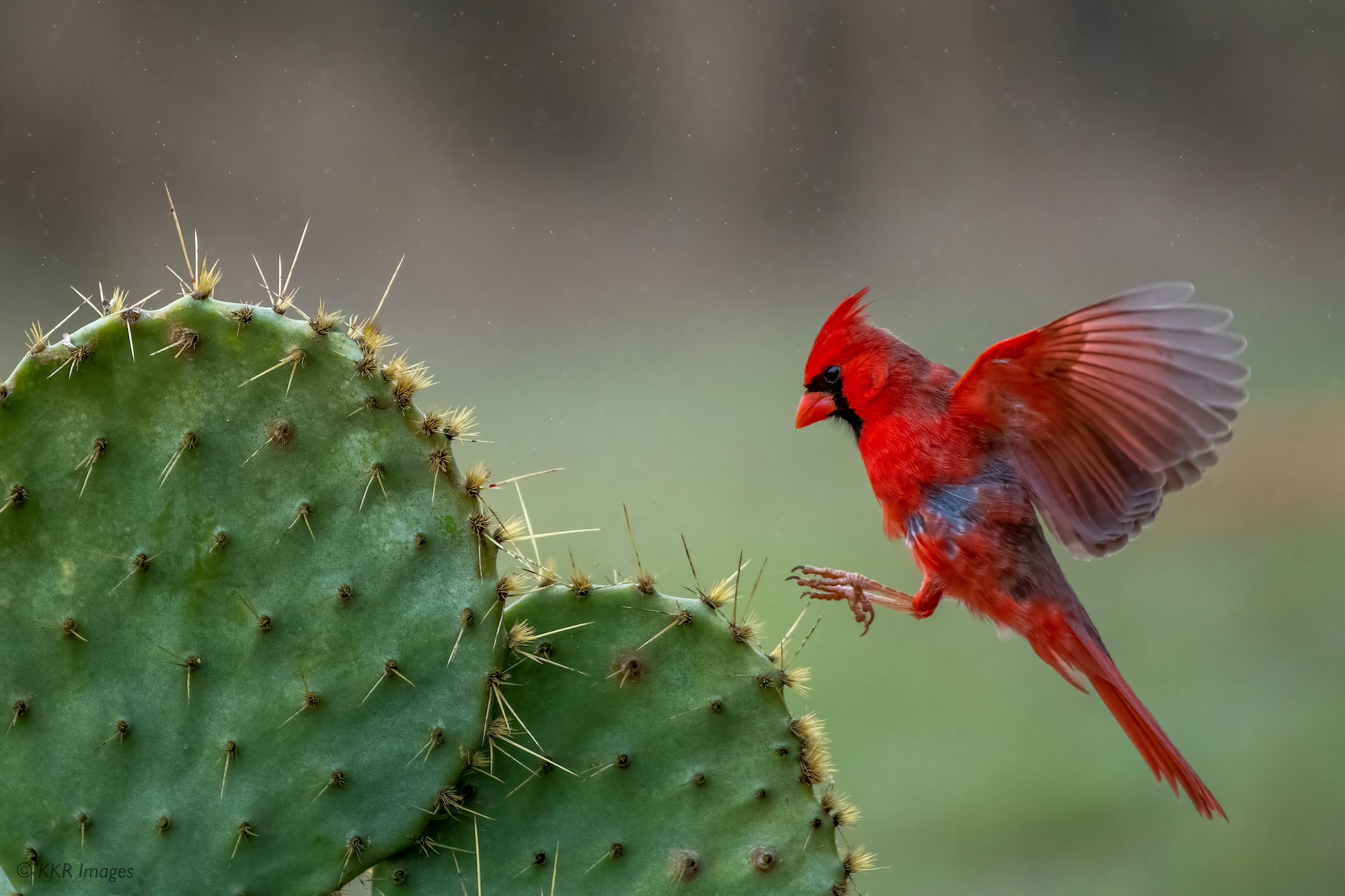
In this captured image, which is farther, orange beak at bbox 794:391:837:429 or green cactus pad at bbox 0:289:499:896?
orange beak at bbox 794:391:837:429

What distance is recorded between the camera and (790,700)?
2.50 meters

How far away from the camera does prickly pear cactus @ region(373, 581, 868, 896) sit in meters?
0.79

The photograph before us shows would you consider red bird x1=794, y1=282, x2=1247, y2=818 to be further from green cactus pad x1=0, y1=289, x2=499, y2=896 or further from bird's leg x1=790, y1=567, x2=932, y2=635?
green cactus pad x1=0, y1=289, x2=499, y2=896

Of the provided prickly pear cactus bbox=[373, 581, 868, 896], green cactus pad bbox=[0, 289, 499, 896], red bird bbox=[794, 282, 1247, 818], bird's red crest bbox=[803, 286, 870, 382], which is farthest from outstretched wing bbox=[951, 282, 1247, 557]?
green cactus pad bbox=[0, 289, 499, 896]

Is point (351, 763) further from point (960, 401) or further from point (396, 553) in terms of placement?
point (960, 401)

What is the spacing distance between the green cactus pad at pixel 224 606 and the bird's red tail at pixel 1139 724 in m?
0.58

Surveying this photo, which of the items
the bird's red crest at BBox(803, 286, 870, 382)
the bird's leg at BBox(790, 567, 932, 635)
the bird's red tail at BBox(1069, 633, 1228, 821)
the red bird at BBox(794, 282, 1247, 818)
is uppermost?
the bird's red crest at BBox(803, 286, 870, 382)

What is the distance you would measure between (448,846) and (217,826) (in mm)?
160

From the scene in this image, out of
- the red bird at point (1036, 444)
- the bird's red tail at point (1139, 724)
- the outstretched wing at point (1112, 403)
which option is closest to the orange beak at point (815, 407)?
the red bird at point (1036, 444)

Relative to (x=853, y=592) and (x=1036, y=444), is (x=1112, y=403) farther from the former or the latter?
(x=853, y=592)

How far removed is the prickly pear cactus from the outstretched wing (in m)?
0.33

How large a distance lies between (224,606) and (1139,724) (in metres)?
0.77

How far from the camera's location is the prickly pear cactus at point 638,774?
791 millimetres

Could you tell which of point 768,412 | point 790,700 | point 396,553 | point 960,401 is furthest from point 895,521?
point 768,412
